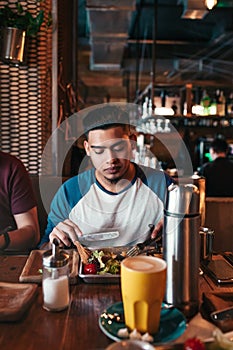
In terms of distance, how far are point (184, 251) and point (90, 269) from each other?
38cm

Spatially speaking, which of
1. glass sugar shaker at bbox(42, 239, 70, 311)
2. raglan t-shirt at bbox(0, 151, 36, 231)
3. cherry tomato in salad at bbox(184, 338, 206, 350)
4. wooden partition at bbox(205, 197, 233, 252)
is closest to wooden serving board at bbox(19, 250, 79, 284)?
glass sugar shaker at bbox(42, 239, 70, 311)

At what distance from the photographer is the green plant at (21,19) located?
2.79 m

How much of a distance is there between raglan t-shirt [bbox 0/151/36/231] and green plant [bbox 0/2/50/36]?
1.14 m

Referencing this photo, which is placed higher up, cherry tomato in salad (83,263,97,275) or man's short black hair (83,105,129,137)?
man's short black hair (83,105,129,137)

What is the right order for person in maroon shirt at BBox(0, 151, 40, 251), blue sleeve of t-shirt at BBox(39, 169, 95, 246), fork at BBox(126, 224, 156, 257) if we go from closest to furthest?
fork at BBox(126, 224, 156, 257)
blue sleeve of t-shirt at BBox(39, 169, 95, 246)
person in maroon shirt at BBox(0, 151, 40, 251)

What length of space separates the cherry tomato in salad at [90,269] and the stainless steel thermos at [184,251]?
1.03ft

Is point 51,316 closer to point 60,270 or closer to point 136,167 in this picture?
point 60,270

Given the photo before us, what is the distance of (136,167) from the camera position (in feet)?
6.44

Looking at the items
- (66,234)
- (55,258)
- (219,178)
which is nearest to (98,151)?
(66,234)

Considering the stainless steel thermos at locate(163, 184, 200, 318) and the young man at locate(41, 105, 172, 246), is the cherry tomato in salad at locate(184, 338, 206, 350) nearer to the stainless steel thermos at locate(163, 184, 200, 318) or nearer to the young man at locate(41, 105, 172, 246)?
the stainless steel thermos at locate(163, 184, 200, 318)

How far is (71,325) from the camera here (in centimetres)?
100

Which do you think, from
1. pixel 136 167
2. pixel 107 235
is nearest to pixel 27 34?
pixel 136 167

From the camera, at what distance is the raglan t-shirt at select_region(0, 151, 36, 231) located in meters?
2.13

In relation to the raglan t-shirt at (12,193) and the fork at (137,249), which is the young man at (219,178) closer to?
the raglan t-shirt at (12,193)
